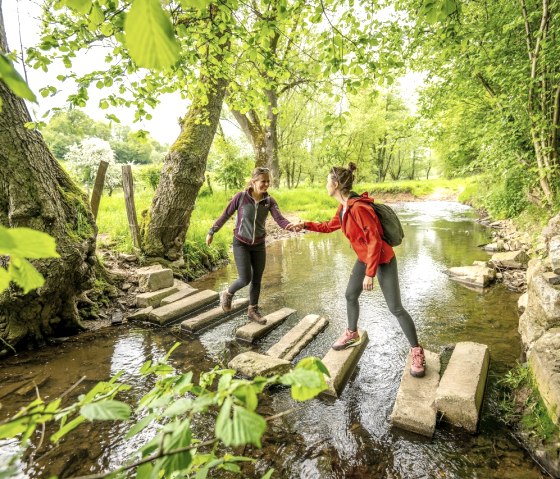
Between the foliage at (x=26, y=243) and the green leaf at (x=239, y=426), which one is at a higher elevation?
the foliage at (x=26, y=243)

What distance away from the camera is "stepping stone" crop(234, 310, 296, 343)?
14.7 feet

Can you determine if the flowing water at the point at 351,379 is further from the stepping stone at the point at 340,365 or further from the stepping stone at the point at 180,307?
the stepping stone at the point at 180,307

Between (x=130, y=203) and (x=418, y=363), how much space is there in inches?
251

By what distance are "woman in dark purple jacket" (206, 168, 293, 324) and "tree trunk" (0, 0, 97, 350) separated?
210cm

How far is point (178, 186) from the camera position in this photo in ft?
23.0

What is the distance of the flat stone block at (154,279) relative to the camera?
582cm

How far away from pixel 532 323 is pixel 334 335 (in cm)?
241

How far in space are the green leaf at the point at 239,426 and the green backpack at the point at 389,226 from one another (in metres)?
2.85

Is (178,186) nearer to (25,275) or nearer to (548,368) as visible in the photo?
(25,275)

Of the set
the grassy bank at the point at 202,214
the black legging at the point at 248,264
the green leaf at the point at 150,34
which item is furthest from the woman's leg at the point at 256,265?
the green leaf at the point at 150,34

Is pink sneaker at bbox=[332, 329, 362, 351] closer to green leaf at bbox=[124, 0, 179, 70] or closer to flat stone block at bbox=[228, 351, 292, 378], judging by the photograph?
flat stone block at bbox=[228, 351, 292, 378]

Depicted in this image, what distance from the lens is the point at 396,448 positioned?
2551 millimetres

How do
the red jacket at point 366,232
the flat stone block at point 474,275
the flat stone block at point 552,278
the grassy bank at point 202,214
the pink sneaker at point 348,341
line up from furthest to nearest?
the grassy bank at point 202,214, the flat stone block at point 474,275, the pink sneaker at point 348,341, the flat stone block at point 552,278, the red jacket at point 366,232

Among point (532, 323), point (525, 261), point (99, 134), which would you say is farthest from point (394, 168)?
point (99, 134)
